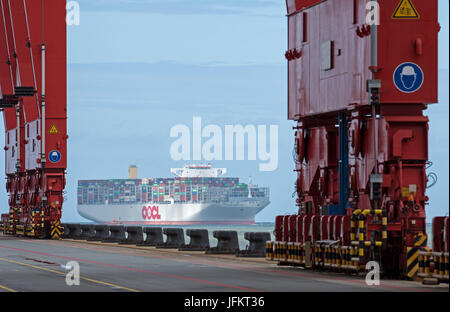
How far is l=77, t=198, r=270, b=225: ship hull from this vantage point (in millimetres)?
177375

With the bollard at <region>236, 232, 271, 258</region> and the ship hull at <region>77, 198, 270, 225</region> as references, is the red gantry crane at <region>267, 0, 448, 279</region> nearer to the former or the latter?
the bollard at <region>236, 232, 271, 258</region>

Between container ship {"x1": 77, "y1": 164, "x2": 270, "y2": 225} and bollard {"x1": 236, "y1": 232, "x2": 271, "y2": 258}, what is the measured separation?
141224 millimetres

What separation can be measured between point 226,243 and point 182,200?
142 metres

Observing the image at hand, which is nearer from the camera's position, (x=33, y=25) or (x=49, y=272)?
(x=49, y=272)

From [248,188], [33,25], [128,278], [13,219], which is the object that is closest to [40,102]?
[33,25]

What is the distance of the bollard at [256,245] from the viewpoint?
34625 millimetres

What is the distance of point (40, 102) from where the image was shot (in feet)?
176

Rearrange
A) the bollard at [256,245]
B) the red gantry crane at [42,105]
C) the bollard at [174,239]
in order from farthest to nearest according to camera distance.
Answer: the red gantry crane at [42,105]
the bollard at [174,239]
the bollard at [256,245]

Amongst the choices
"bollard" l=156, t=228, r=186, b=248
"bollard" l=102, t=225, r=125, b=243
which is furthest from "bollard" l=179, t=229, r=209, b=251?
"bollard" l=102, t=225, r=125, b=243

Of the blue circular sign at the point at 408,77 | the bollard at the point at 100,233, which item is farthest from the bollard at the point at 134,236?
the blue circular sign at the point at 408,77

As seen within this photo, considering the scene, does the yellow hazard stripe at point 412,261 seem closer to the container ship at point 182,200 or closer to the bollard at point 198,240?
the bollard at point 198,240

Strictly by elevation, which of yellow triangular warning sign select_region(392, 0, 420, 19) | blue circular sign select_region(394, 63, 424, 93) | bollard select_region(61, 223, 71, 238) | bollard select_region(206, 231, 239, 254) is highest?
yellow triangular warning sign select_region(392, 0, 420, 19)

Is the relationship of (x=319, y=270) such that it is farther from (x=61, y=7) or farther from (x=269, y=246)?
(x=61, y=7)
